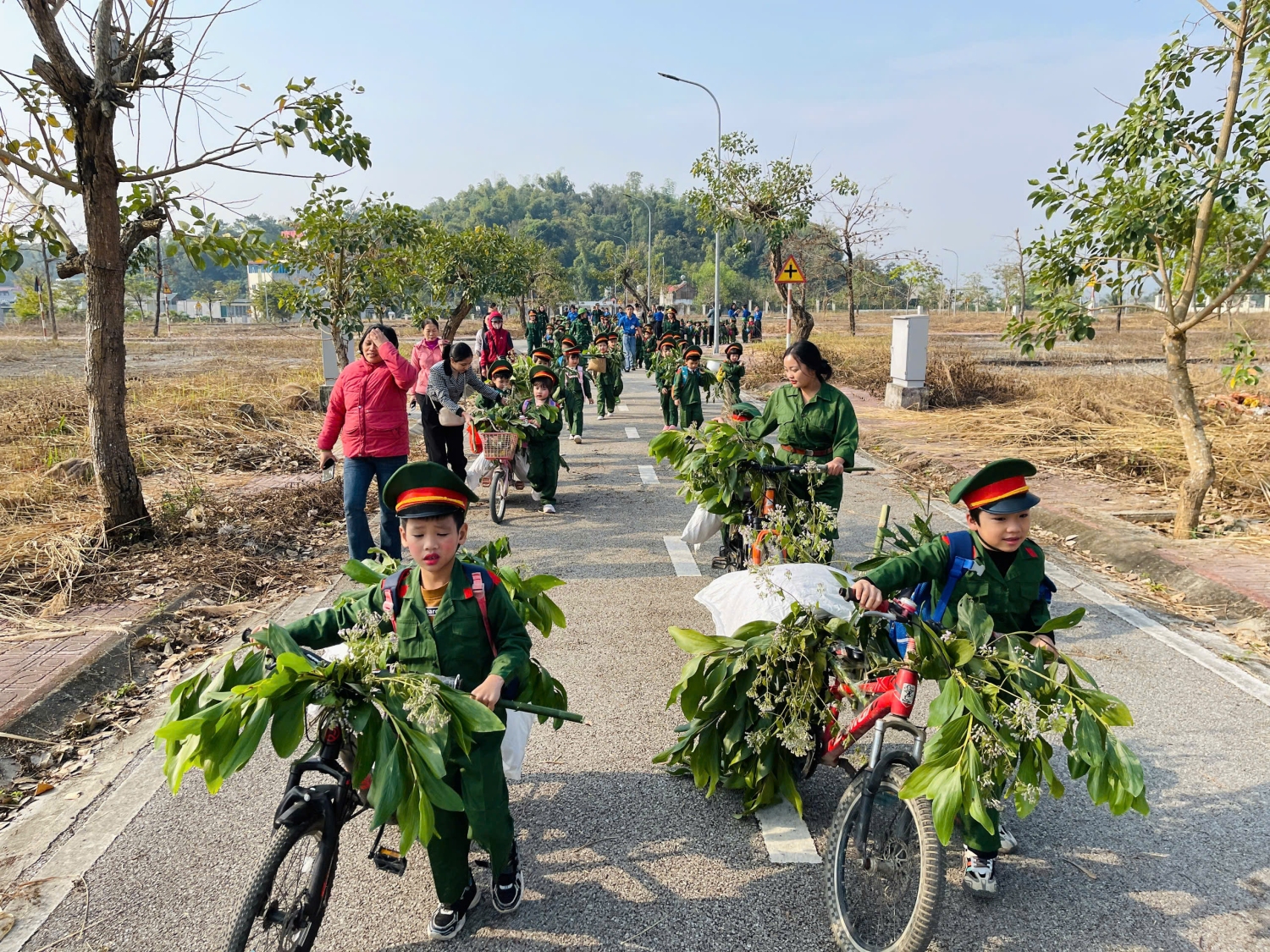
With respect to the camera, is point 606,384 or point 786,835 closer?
point 786,835

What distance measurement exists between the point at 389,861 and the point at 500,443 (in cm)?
622

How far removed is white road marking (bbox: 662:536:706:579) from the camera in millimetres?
7377

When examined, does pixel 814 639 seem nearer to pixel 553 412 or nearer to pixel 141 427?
pixel 553 412

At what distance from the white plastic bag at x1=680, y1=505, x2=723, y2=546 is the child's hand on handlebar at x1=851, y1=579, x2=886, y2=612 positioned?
319 cm

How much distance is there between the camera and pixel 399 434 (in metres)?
6.78

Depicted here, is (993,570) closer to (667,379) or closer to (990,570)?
(990,570)

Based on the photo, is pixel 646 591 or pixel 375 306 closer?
pixel 646 591

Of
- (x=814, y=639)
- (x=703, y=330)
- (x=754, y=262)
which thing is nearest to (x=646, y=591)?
(x=814, y=639)

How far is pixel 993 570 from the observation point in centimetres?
335

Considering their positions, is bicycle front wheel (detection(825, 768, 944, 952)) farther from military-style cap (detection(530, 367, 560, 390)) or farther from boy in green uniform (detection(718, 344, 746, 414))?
boy in green uniform (detection(718, 344, 746, 414))

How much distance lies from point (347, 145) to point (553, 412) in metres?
3.36

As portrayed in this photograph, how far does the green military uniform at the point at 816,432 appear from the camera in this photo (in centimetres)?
593

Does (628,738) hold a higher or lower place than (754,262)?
lower

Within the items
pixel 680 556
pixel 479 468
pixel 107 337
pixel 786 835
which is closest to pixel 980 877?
pixel 786 835
